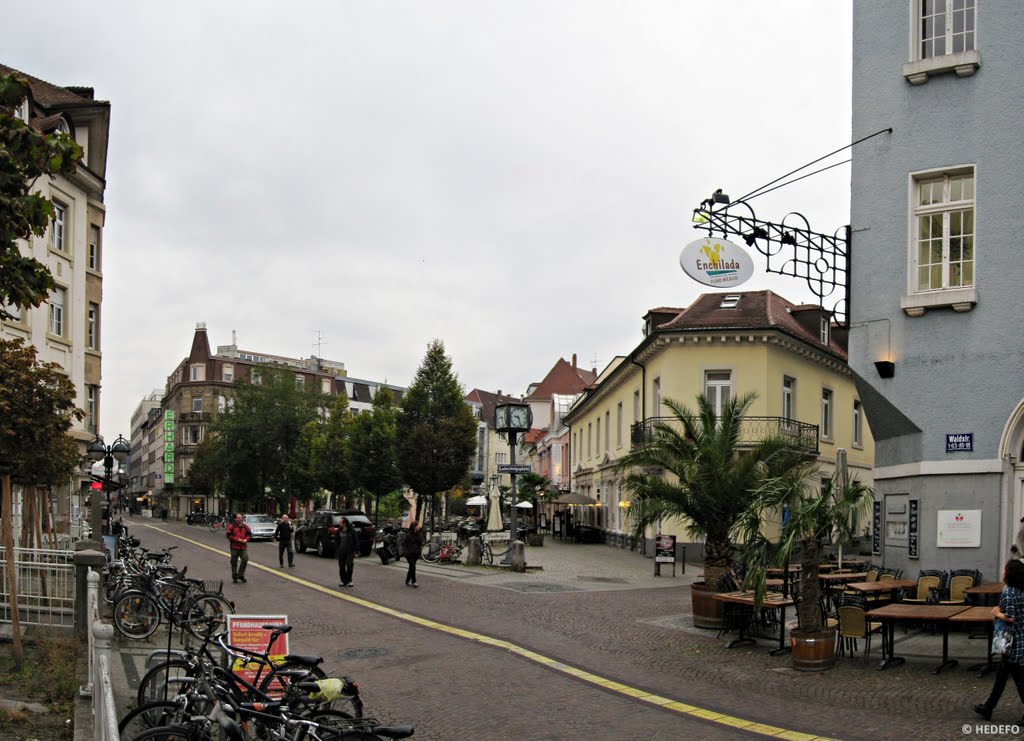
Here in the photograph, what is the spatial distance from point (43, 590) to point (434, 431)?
29.9 meters

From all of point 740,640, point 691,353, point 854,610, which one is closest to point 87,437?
point 691,353

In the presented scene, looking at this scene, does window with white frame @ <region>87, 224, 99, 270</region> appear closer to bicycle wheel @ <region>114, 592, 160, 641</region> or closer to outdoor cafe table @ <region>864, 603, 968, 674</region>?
bicycle wheel @ <region>114, 592, 160, 641</region>

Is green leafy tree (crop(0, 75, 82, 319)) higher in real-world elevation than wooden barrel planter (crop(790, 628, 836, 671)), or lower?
higher

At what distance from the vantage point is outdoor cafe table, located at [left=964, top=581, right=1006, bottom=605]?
12391 millimetres

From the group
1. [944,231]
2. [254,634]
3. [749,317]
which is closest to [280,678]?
[254,634]

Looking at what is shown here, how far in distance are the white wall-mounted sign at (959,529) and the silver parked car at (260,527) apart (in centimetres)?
3540

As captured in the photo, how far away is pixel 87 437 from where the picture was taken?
91.0 feet

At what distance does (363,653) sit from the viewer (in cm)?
1250

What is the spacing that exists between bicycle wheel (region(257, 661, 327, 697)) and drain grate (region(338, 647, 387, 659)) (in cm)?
502

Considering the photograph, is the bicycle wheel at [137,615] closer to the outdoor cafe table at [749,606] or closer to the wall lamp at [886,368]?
the outdoor cafe table at [749,606]

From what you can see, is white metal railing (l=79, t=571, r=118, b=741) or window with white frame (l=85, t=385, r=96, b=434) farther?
window with white frame (l=85, t=385, r=96, b=434)

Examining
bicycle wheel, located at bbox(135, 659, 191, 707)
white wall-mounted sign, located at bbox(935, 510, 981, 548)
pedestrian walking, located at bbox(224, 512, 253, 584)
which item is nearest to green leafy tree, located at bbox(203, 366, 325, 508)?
pedestrian walking, located at bbox(224, 512, 253, 584)

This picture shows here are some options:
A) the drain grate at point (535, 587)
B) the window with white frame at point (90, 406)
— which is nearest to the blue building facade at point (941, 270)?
the drain grate at point (535, 587)

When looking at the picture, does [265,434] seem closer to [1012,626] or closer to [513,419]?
[513,419]
